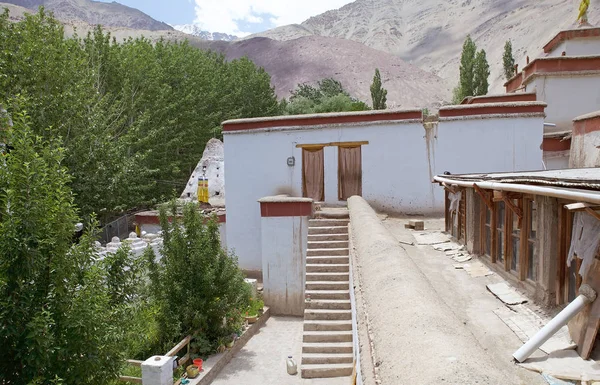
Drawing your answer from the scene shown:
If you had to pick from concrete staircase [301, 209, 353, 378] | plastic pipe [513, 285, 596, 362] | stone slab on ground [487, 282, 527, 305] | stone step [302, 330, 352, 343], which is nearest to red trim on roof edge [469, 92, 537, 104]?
concrete staircase [301, 209, 353, 378]

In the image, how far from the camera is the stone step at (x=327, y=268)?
974 cm

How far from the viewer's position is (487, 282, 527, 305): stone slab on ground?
15.9 feet

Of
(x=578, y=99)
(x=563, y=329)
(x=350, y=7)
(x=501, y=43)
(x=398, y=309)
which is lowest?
(x=563, y=329)

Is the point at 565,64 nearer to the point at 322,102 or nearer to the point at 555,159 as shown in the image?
the point at 555,159

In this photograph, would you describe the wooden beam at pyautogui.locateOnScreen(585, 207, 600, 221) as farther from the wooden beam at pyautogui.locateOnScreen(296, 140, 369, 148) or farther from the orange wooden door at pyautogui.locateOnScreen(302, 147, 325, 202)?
the orange wooden door at pyautogui.locateOnScreen(302, 147, 325, 202)

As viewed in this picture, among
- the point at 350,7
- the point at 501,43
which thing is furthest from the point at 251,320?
the point at 350,7

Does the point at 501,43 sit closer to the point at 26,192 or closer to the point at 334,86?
the point at 334,86

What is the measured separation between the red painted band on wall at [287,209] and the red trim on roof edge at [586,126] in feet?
28.4

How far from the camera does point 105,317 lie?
5613mm

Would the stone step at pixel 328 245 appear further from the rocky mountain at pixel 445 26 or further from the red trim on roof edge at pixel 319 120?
the rocky mountain at pixel 445 26

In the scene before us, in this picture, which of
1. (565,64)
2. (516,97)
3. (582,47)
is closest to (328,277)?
(516,97)

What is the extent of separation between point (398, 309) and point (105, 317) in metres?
4.21

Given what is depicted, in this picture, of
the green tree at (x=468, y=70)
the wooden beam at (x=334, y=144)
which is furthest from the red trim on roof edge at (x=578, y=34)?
the green tree at (x=468, y=70)

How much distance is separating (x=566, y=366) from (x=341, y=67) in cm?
7838
